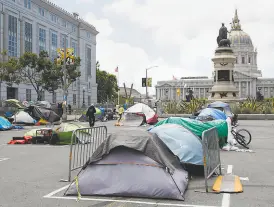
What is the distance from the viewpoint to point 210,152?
27.6ft

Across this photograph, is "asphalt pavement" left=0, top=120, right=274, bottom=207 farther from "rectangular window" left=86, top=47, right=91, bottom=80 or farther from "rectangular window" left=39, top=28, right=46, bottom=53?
"rectangular window" left=86, top=47, right=91, bottom=80

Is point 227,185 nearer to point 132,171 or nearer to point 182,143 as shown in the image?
point 182,143

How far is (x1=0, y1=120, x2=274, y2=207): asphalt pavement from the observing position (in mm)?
6766

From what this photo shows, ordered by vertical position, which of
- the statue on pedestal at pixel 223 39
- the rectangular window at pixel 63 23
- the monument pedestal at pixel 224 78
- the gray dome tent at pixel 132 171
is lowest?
the gray dome tent at pixel 132 171

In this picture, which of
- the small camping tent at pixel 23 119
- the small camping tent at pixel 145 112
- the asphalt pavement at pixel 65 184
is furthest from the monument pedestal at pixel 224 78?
the asphalt pavement at pixel 65 184

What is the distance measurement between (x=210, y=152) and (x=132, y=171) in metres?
1.96

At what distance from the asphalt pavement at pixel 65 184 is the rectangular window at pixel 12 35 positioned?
38.1 m

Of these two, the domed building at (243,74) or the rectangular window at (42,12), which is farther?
the domed building at (243,74)

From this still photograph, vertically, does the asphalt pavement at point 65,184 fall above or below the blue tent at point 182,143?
below


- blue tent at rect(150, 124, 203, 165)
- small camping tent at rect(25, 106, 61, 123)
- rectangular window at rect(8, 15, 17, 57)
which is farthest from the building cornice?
blue tent at rect(150, 124, 203, 165)

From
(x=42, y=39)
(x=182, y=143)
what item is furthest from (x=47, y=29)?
(x=182, y=143)

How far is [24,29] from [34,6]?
467cm

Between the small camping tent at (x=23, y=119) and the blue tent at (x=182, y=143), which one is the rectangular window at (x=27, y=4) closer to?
the small camping tent at (x=23, y=119)

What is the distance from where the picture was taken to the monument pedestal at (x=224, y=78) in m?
44.5
